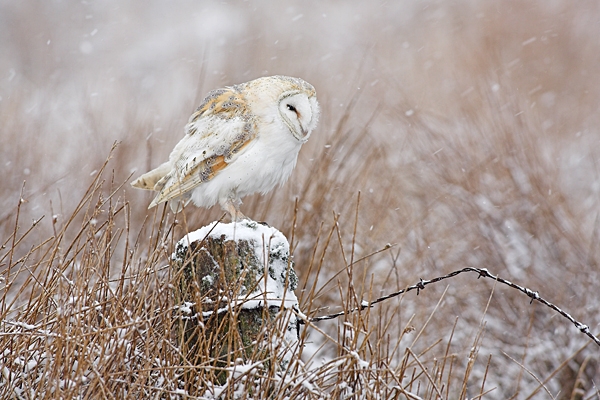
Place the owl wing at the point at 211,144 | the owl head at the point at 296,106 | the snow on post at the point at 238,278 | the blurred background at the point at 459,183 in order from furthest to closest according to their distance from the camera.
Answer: the blurred background at the point at 459,183 → the owl wing at the point at 211,144 → the owl head at the point at 296,106 → the snow on post at the point at 238,278

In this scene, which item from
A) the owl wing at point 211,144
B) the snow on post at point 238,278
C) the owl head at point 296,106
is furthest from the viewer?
the owl wing at point 211,144

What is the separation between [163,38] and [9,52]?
4.16 m

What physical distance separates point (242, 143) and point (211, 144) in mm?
131


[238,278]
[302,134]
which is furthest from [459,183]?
[238,278]

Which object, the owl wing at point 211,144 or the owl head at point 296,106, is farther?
the owl wing at point 211,144

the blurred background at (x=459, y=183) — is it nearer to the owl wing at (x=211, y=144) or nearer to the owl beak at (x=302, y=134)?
the owl wing at (x=211, y=144)

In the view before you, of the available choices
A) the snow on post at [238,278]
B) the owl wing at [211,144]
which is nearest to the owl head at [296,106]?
the owl wing at [211,144]

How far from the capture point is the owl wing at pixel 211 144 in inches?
98.1

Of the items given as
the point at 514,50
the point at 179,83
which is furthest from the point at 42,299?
the point at 179,83

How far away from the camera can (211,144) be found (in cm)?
252

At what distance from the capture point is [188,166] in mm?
2541

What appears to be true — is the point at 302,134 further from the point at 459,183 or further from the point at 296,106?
the point at 459,183

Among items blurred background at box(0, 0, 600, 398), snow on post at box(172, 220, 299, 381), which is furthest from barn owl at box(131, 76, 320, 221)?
snow on post at box(172, 220, 299, 381)

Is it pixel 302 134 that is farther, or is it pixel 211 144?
pixel 211 144
